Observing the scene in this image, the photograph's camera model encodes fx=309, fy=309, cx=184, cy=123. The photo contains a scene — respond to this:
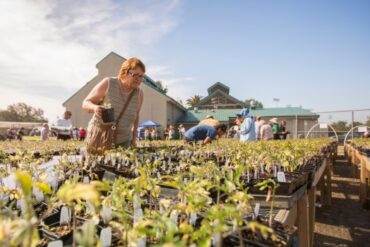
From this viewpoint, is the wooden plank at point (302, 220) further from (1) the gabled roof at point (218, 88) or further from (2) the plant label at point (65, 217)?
(1) the gabled roof at point (218, 88)

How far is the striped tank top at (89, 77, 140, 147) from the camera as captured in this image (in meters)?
3.11

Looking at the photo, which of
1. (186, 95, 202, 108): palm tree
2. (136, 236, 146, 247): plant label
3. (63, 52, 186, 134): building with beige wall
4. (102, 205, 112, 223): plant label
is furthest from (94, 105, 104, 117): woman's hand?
(186, 95, 202, 108): palm tree

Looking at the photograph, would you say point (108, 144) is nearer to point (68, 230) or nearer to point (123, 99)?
point (123, 99)

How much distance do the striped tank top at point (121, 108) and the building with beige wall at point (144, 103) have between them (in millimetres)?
22987

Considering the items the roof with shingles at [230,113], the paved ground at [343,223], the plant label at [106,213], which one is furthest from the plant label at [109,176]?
the roof with shingles at [230,113]

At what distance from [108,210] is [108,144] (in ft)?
6.84

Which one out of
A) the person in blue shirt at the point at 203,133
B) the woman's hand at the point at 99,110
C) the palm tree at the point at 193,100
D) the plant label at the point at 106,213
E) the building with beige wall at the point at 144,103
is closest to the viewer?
the plant label at the point at 106,213

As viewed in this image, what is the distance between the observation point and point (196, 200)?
2.86ft

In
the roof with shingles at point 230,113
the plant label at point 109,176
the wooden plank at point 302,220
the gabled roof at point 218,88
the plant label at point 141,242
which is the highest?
the gabled roof at point 218,88

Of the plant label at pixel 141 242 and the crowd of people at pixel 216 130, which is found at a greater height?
the crowd of people at pixel 216 130

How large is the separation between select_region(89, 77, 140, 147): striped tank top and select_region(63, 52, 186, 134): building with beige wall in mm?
22987

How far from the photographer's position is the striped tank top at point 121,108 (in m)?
3.11

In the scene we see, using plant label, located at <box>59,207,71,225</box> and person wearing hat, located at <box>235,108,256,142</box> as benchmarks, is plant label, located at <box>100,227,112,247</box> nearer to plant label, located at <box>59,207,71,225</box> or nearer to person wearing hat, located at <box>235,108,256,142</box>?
plant label, located at <box>59,207,71,225</box>

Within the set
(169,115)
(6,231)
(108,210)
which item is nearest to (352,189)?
(108,210)
